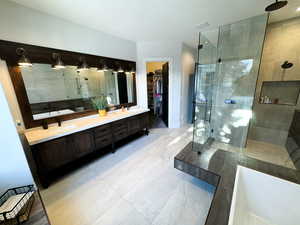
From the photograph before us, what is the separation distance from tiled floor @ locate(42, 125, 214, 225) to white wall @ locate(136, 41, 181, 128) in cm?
206

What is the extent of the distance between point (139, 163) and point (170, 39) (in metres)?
3.48

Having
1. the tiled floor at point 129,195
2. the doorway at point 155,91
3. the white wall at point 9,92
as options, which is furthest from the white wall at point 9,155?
the doorway at point 155,91

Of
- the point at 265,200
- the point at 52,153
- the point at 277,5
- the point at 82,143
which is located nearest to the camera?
the point at 265,200

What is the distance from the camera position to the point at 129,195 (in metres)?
1.76

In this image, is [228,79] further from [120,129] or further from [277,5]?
[120,129]

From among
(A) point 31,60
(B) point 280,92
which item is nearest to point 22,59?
(A) point 31,60

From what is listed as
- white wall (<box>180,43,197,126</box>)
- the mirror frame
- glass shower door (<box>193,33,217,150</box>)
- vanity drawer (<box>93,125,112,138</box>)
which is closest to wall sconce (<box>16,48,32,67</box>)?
the mirror frame

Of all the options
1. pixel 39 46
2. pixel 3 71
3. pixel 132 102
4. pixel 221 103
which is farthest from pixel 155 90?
pixel 3 71

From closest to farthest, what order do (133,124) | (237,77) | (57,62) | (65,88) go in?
1. (57,62)
2. (65,88)
3. (237,77)
4. (133,124)

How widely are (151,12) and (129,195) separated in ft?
9.99

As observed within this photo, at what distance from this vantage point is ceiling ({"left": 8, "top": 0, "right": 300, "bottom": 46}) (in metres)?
1.89

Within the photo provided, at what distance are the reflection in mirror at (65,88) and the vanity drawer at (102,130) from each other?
715 mm

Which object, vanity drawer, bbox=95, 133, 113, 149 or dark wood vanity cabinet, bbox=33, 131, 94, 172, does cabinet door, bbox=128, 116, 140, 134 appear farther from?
dark wood vanity cabinet, bbox=33, 131, 94, 172

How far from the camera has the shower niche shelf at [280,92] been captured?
264 centimetres
